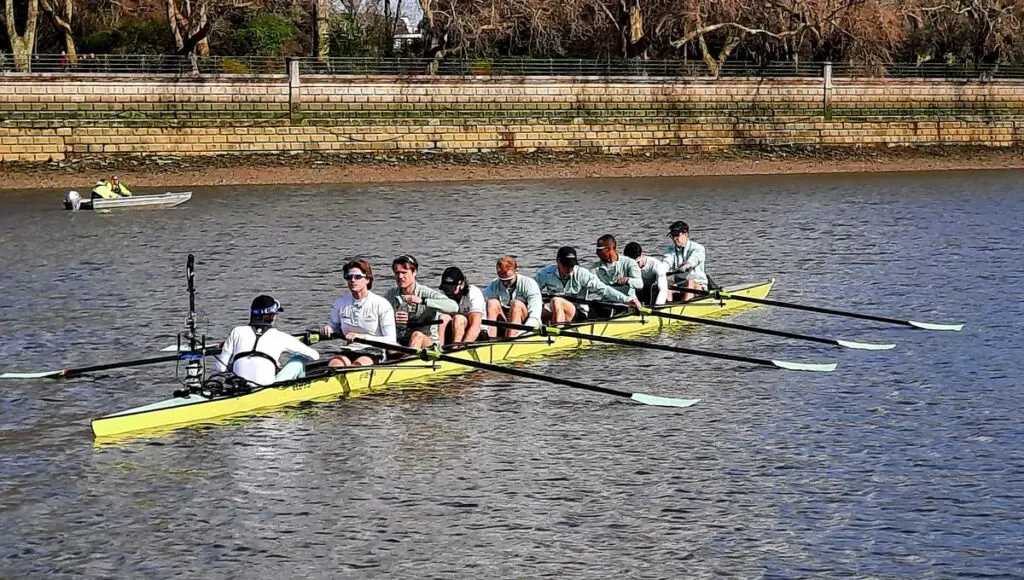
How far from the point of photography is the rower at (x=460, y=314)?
1745 cm

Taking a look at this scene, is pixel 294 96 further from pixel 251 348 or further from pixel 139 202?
pixel 251 348

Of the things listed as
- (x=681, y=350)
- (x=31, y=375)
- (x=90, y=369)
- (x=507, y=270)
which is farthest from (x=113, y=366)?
(x=681, y=350)

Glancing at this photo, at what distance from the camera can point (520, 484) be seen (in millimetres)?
13617

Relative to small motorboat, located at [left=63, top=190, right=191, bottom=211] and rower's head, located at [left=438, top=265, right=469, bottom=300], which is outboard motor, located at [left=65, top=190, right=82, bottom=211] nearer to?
small motorboat, located at [left=63, top=190, right=191, bottom=211]

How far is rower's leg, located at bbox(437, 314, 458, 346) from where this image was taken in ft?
57.5

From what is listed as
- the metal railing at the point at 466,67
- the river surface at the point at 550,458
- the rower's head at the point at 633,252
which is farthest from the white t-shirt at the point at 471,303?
the metal railing at the point at 466,67

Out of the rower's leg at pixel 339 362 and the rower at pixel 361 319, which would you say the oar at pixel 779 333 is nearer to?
the rower at pixel 361 319

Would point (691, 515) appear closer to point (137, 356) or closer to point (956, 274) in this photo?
point (137, 356)

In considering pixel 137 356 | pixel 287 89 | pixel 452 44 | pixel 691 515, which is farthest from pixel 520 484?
pixel 452 44

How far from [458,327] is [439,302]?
1.35 feet

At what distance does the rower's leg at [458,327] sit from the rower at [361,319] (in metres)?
1.11

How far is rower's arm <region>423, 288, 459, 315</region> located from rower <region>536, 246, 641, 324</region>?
2.29 meters

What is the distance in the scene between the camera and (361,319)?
16.4m

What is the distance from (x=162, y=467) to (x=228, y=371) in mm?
1526
